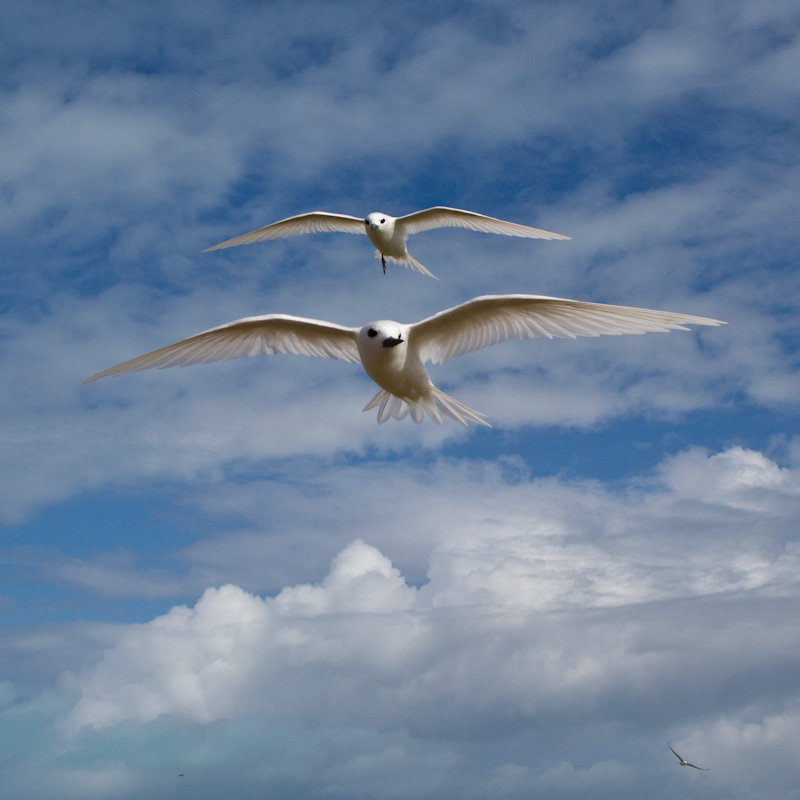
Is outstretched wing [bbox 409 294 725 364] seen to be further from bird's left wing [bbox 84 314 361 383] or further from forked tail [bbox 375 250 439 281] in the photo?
forked tail [bbox 375 250 439 281]

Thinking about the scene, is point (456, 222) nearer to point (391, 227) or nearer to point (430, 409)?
point (391, 227)

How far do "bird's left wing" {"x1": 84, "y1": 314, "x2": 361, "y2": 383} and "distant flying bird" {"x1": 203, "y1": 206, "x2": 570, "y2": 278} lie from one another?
10024 mm

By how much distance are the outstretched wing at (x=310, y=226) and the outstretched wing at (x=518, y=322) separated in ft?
43.9

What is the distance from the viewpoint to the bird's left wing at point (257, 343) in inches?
646

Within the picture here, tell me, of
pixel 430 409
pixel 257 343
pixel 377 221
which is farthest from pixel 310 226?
pixel 430 409

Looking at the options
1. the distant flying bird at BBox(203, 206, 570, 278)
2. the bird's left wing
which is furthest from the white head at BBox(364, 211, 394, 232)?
the bird's left wing

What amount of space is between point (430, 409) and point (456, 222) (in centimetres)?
1275

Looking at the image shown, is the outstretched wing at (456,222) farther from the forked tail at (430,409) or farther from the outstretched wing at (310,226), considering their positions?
the forked tail at (430,409)

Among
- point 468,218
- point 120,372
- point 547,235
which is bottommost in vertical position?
point 120,372

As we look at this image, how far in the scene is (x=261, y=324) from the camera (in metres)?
16.8

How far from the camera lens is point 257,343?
17141 millimetres

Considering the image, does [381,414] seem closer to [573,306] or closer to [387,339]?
[387,339]

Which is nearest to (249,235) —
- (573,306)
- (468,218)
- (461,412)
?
(468,218)

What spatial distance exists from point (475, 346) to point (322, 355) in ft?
11.1
